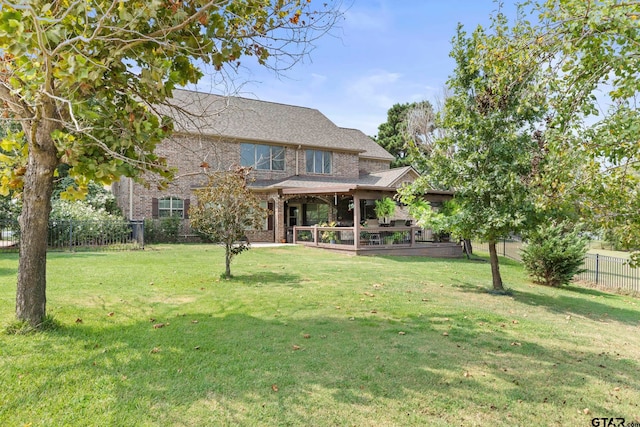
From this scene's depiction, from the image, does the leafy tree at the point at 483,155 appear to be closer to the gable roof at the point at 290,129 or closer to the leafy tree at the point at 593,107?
the leafy tree at the point at 593,107

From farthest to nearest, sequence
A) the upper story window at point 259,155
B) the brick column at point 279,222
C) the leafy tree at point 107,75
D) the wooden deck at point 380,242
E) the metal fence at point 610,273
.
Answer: the upper story window at point 259,155
the brick column at point 279,222
the wooden deck at point 380,242
the metal fence at point 610,273
the leafy tree at point 107,75

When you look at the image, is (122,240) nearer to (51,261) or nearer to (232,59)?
(51,261)

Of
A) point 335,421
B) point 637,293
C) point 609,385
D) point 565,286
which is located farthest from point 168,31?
point 637,293

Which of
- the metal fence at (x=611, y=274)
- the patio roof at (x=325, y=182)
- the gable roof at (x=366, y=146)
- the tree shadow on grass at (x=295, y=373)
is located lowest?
the metal fence at (x=611, y=274)

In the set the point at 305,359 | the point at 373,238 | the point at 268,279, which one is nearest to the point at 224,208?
the point at 268,279

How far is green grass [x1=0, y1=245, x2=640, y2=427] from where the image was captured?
3395 mm

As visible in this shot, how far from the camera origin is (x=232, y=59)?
208 inches

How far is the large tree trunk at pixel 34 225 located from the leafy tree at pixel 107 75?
0.01 metres

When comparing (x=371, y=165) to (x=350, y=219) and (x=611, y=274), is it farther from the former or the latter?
(x=611, y=274)

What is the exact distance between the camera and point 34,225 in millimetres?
5109

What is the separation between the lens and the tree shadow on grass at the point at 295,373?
336 centimetres

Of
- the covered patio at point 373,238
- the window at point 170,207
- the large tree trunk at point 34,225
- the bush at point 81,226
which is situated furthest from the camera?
the window at point 170,207

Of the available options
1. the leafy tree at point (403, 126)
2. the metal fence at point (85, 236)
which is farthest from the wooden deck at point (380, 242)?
the leafy tree at point (403, 126)

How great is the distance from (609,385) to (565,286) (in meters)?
10.9
